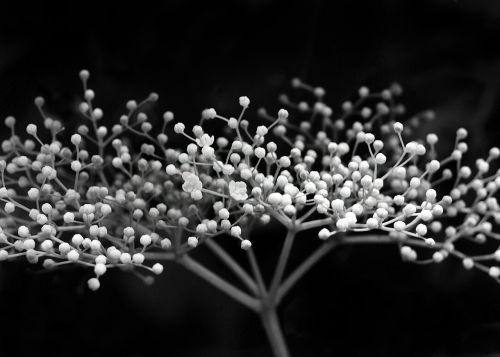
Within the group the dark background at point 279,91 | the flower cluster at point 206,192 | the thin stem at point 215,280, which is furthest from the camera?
the dark background at point 279,91

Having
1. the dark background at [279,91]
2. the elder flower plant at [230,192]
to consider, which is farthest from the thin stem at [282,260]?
the dark background at [279,91]

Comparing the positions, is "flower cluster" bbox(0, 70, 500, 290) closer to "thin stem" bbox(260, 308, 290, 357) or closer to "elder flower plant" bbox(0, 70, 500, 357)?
"elder flower plant" bbox(0, 70, 500, 357)

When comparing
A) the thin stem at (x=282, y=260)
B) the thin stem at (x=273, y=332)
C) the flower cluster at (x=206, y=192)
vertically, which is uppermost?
the flower cluster at (x=206, y=192)

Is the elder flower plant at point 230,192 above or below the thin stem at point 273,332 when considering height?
above

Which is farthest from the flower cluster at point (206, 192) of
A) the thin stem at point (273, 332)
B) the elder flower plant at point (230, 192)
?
the thin stem at point (273, 332)

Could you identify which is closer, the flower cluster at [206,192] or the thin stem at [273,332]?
the flower cluster at [206,192]

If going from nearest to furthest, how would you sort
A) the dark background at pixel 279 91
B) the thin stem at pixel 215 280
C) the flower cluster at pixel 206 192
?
the flower cluster at pixel 206 192
the thin stem at pixel 215 280
the dark background at pixel 279 91

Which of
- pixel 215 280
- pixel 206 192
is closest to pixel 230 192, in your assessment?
pixel 206 192

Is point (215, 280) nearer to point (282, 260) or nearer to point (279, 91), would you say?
point (282, 260)

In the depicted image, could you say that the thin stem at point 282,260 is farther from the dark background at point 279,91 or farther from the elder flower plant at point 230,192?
the dark background at point 279,91
